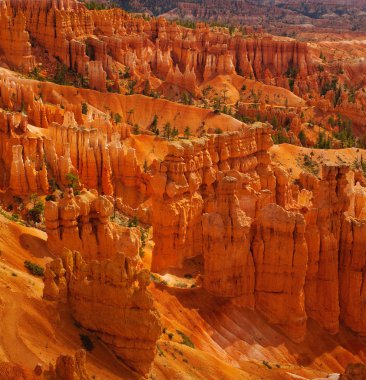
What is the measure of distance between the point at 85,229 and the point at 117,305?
815 cm

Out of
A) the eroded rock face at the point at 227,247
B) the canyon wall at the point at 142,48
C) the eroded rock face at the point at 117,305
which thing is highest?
the eroded rock face at the point at 117,305

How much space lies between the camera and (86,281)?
1861cm

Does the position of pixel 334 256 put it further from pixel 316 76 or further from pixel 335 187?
pixel 316 76

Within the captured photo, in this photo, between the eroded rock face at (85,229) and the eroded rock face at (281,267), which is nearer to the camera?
the eroded rock face at (85,229)

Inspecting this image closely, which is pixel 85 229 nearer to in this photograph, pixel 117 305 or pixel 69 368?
pixel 117 305

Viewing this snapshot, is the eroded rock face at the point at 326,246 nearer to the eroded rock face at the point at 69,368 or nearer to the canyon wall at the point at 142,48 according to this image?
the eroded rock face at the point at 69,368

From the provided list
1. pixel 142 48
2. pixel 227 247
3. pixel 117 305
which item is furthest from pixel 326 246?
pixel 142 48

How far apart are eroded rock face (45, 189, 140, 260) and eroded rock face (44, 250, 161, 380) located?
6.31 meters

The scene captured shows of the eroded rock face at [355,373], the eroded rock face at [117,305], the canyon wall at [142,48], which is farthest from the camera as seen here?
the canyon wall at [142,48]

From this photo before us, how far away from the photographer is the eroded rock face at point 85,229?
83.2 ft

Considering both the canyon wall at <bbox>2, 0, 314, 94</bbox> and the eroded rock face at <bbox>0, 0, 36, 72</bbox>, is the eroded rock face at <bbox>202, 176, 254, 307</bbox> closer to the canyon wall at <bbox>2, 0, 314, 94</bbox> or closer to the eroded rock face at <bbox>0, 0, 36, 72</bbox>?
the eroded rock face at <bbox>0, 0, 36, 72</bbox>

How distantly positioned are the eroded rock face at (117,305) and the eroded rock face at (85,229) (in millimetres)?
6310

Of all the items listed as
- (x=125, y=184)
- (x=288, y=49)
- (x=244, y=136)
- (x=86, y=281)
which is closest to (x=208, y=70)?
(x=288, y=49)

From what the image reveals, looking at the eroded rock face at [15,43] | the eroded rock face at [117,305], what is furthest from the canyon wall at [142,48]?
the eroded rock face at [117,305]
